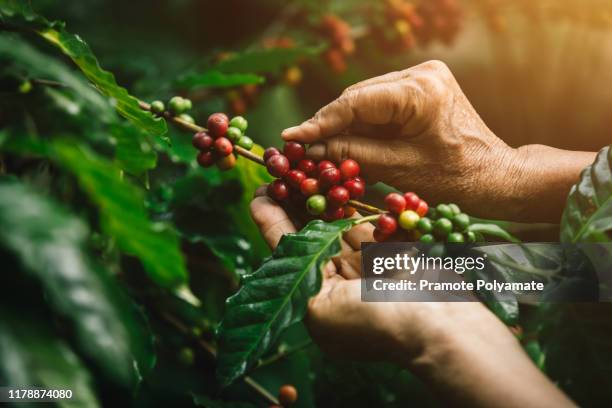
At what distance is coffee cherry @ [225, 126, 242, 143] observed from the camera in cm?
114

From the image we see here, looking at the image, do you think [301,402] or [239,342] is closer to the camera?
[239,342]

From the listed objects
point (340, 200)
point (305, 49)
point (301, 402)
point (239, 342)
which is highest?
point (305, 49)

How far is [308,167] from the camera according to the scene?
3.82ft

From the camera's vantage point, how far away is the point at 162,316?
1479 mm

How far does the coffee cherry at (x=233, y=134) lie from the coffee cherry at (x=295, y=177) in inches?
5.6

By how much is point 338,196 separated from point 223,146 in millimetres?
278

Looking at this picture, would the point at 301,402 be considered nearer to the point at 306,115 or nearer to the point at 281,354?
the point at 281,354

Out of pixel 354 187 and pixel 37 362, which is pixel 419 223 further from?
pixel 37 362

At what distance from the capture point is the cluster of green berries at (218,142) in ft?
3.68

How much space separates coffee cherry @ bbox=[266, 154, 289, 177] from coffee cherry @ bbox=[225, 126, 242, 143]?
0.30 ft

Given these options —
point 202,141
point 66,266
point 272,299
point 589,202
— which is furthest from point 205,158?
point 589,202

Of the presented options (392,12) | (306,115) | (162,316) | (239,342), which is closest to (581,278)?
(239,342)

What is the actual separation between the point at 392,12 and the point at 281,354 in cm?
144

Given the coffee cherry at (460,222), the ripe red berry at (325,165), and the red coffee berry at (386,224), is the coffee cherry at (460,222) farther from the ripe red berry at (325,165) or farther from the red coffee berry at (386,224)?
the ripe red berry at (325,165)
